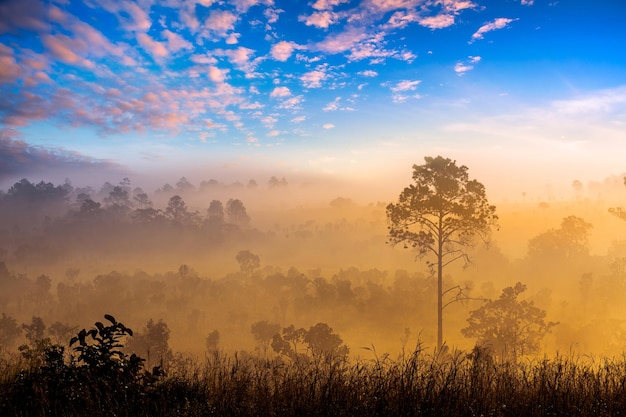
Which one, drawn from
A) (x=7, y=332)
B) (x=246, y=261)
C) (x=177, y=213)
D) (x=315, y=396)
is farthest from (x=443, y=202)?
(x=177, y=213)

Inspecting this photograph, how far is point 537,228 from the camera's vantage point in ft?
566

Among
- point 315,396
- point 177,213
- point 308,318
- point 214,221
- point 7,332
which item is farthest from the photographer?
point 214,221

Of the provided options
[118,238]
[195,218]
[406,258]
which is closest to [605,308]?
[406,258]

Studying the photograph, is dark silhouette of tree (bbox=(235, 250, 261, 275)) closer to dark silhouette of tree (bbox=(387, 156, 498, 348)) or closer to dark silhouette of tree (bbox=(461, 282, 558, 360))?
dark silhouette of tree (bbox=(461, 282, 558, 360))

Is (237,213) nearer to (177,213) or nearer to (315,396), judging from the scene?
(177,213)

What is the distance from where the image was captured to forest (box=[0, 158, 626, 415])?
4684 millimetres

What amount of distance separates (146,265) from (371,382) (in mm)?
147562

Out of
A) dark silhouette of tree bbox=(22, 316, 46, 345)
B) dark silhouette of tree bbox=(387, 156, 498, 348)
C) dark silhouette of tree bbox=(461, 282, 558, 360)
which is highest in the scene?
dark silhouette of tree bbox=(387, 156, 498, 348)

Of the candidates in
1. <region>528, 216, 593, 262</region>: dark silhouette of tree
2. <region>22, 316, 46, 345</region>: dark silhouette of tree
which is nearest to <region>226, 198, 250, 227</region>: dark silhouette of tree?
<region>22, 316, 46, 345</region>: dark silhouette of tree

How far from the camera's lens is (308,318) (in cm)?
7400

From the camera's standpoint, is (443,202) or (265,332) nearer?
(443,202)

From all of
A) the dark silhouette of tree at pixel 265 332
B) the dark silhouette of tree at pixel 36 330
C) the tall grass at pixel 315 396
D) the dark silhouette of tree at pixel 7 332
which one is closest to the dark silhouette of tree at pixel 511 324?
the tall grass at pixel 315 396

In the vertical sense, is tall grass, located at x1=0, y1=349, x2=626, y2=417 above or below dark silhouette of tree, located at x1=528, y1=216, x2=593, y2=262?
above

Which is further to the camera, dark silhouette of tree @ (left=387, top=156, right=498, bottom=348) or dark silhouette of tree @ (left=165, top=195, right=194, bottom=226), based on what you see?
dark silhouette of tree @ (left=165, top=195, right=194, bottom=226)
